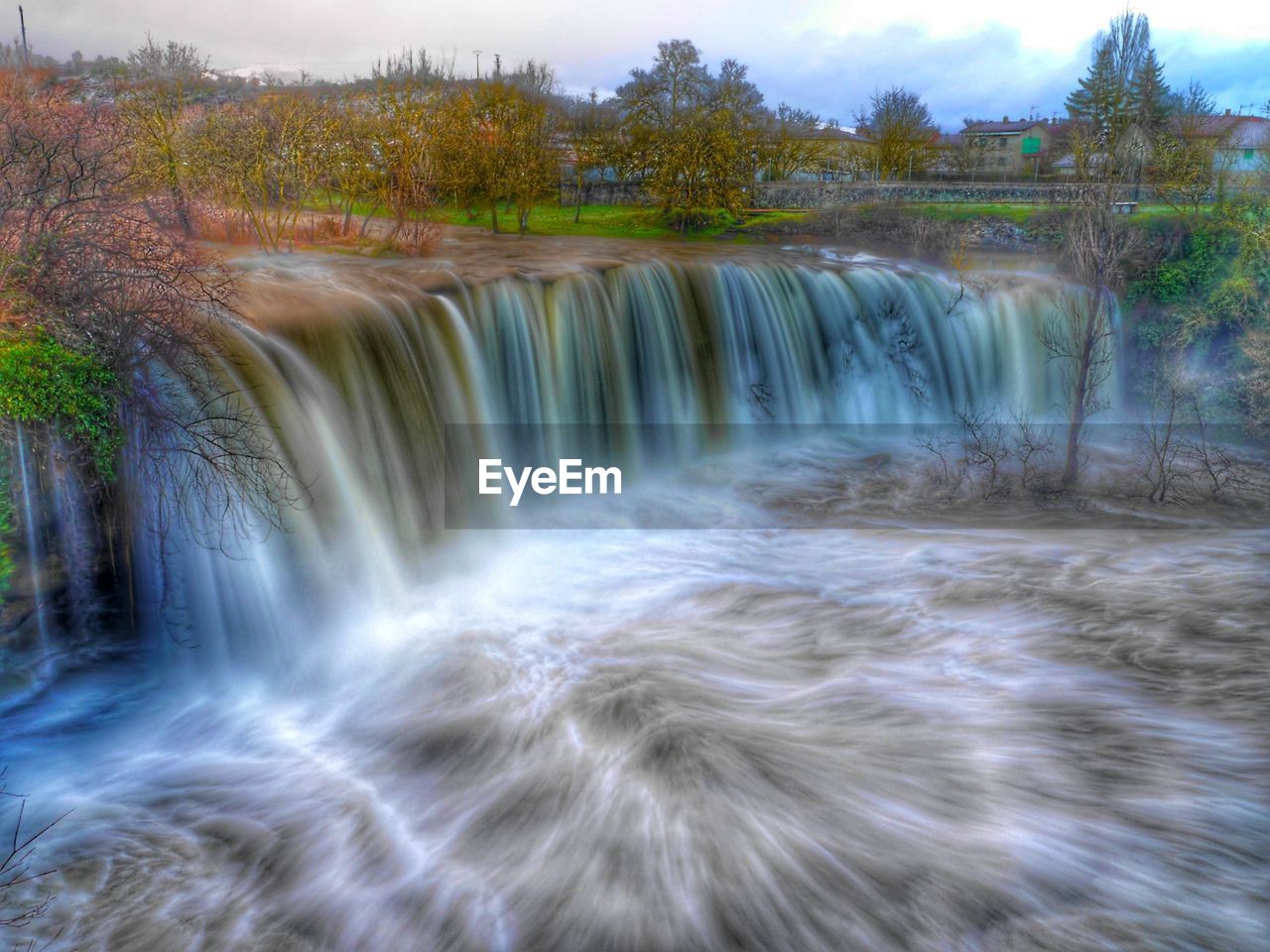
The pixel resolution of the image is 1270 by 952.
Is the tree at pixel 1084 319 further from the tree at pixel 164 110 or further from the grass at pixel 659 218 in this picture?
the tree at pixel 164 110

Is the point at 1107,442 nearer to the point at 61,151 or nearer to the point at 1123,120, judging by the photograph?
the point at 61,151

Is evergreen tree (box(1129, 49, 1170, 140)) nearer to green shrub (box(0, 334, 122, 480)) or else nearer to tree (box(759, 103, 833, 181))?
tree (box(759, 103, 833, 181))

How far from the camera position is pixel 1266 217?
1845 cm

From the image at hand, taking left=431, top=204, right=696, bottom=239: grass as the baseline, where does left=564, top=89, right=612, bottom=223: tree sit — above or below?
above

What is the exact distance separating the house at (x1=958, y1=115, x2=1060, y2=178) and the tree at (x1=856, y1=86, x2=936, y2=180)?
3488mm

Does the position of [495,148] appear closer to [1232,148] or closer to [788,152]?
[788,152]

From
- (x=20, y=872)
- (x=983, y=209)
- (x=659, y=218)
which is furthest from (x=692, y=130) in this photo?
(x=20, y=872)

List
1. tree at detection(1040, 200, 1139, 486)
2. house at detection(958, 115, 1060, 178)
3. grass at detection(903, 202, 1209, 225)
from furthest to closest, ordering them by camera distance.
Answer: house at detection(958, 115, 1060, 178), grass at detection(903, 202, 1209, 225), tree at detection(1040, 200, 1139, 486)

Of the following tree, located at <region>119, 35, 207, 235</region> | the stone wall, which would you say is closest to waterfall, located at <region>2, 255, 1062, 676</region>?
tree, located at <region>119, 35, 207, 235</region>

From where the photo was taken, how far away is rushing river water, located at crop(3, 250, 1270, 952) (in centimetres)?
624

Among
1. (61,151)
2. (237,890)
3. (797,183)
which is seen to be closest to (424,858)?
(237,890)

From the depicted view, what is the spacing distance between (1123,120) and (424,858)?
3461cm

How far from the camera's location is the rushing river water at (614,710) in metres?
6.24

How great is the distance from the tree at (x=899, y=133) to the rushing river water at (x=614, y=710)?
2215 centimetres
